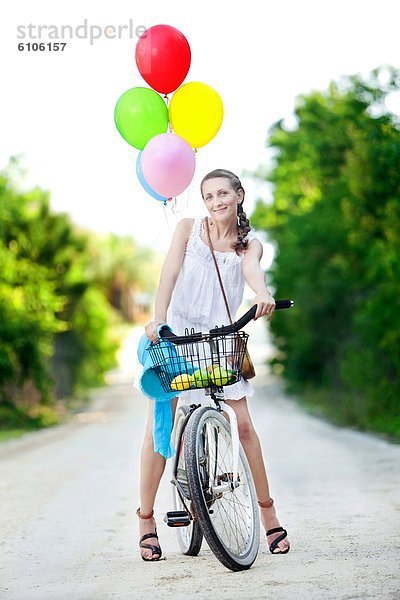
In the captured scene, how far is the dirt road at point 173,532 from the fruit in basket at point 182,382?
89 centimetres

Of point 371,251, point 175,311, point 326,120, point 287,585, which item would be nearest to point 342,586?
point 287,585

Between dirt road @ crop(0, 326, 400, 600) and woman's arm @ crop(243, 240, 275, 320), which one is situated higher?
woman's arm @ crop(243, 240, 275, 320)

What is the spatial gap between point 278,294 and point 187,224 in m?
24.0

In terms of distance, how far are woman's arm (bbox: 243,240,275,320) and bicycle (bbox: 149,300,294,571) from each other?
0.06 metres

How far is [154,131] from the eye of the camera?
25.7ft

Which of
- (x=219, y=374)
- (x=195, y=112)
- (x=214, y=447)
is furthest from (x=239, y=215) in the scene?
(x=195, y=112)

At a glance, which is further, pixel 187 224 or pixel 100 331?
pixel 100 331

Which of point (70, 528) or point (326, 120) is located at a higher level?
point (326, 120)

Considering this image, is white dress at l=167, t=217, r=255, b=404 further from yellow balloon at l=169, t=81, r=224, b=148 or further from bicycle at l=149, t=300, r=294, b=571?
yellow balloon at l=169, t=81, r=224, b=148

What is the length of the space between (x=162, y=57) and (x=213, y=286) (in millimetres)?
2697

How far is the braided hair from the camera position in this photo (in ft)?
19.7

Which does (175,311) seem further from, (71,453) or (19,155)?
(19,155)

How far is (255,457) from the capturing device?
236 inches

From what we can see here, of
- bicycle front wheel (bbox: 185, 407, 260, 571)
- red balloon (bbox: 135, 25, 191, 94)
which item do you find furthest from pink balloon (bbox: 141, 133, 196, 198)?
bicycle front wheel (bbox: 185, 407, 260, 571)
